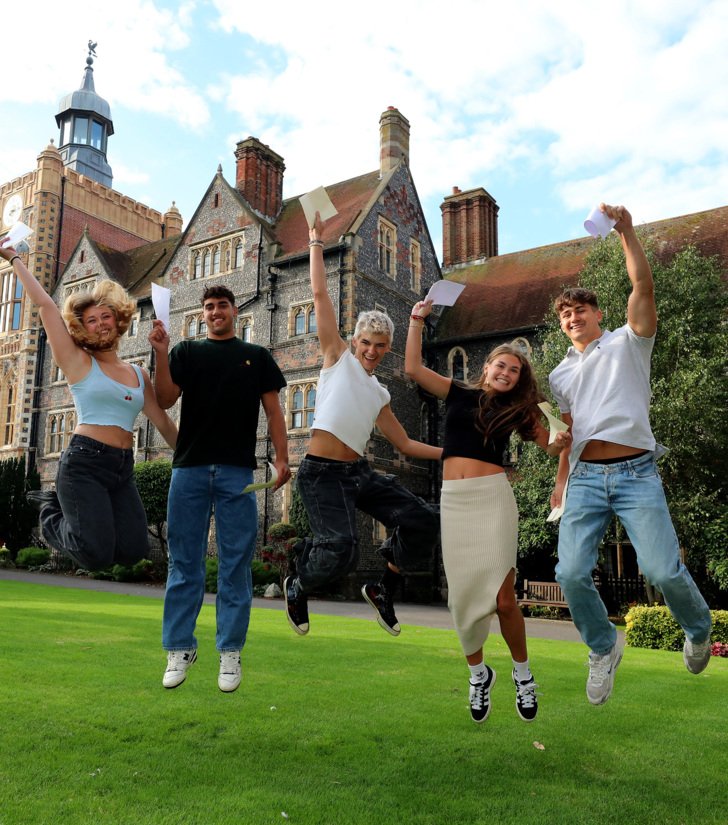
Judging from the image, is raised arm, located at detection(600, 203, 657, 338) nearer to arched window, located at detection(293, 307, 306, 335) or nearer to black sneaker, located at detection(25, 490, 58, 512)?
black sneaker, located at detection(25, 490, 58, 512)

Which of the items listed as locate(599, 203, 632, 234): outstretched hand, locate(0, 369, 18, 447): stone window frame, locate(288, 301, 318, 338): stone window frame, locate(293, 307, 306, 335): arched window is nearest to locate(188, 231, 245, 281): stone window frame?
locate(288, 301, 318, 338): stone window frame

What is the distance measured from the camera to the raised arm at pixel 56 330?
472cm

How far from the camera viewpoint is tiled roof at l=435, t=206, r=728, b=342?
86.6ft

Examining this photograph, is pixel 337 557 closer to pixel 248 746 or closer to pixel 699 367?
pixel 248 746

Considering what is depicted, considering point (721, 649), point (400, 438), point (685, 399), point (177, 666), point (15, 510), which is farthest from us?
point (15, 510)

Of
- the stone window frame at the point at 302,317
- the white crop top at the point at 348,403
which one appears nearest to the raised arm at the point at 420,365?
the white crop top at the point at 348,403

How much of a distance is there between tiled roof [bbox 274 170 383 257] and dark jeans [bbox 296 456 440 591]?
71.5ft

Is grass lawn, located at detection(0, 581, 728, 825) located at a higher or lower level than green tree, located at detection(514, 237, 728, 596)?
lower

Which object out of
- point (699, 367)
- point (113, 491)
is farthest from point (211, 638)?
point (699, 367)

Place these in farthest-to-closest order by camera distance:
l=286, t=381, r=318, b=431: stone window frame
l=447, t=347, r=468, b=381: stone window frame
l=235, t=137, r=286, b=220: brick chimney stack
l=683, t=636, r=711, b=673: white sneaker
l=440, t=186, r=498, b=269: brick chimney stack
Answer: l=440, t=186, r=498, b=269: brick chimney stack → l=235, t=137, r=286, b=220: brick chimney stack → l=447, t=347, r=468, b=381: stone window frame → l=286, t=381, r=318, b=431: stone window frame → l=683, t=636, r=711, b=673: white sneaker

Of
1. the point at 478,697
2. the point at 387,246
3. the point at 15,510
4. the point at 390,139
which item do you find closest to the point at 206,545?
the point at 478,697

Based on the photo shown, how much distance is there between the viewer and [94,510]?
4781mm

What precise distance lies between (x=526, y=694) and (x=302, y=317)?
2309cm

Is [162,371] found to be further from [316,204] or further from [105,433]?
[316,204]
